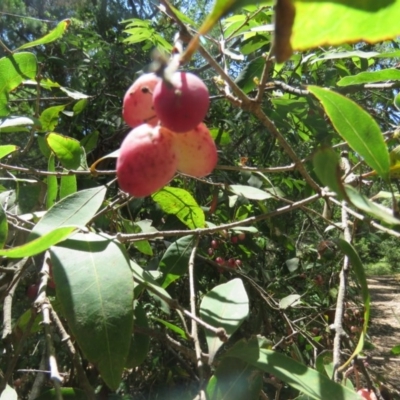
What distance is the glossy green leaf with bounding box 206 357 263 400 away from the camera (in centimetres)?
61

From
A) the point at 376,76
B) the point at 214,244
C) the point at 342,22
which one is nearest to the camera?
the point at 342,22

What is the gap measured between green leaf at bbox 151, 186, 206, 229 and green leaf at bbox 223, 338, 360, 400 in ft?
1.62

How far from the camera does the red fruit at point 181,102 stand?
0.38m

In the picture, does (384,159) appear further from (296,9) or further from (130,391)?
(130,391)

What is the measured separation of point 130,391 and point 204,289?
72 cm

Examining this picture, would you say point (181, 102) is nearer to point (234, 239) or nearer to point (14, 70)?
point (14, 70)

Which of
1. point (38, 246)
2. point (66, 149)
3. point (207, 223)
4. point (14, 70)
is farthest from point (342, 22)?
point (207, 223)

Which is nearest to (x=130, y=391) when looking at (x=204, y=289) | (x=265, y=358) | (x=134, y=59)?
(x=204, y=289)

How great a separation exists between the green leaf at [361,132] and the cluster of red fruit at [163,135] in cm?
12

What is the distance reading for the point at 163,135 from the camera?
0.44 m

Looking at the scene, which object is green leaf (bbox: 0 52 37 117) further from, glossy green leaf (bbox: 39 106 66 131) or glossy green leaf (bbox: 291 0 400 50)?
glossy green leaf (bbox: 291 0 400 50)

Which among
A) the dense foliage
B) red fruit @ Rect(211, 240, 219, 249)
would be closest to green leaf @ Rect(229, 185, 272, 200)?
the dense foliage

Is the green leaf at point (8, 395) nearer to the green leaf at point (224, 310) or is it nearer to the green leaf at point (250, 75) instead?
the green leaf at point (224, 310)

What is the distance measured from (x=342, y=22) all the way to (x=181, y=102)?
15 cm
